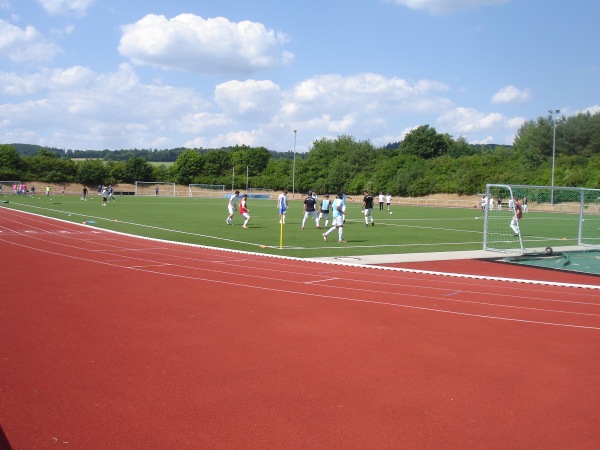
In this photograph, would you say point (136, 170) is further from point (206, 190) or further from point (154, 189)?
point (206, 190)

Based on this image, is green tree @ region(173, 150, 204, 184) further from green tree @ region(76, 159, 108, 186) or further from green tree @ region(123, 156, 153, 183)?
green tree @ region(76, 159, 108, 186)

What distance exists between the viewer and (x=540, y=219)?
4053 centimetres

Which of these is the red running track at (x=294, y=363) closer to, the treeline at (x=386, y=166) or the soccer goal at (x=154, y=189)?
the treeline at (x=386, y=166)

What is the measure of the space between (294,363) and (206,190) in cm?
10291

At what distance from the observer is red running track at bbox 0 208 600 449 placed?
4988 millimetres

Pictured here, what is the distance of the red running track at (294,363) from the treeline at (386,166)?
62053 millimetres

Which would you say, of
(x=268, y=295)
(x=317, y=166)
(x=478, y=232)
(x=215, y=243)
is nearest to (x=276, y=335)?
(x=268, y=295)

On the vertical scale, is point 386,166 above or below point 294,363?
above

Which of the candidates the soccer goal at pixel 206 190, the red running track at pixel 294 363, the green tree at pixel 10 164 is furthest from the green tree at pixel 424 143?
the red running track at pixel 294 363

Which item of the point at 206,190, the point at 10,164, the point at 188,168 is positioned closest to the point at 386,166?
the point at 206,190

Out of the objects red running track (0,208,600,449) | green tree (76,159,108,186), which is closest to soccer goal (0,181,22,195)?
green tree (76,159,108,186)

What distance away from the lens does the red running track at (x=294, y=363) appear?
16.4 ft

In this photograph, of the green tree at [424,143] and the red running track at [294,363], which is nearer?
the red running track at [294,363]

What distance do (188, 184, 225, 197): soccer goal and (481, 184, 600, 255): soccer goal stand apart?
223ft
